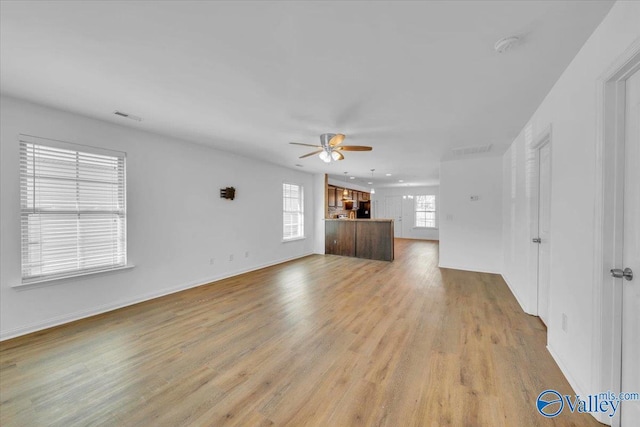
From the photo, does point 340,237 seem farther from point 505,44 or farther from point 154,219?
point 505,44

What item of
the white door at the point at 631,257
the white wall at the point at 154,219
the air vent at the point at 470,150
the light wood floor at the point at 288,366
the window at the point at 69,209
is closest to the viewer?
the white door at the point at 631,257

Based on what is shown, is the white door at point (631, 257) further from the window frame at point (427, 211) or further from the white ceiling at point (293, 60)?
the window frame at point (427, 211)

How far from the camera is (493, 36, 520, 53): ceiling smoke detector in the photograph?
1562 mm

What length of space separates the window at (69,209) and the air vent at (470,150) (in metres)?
5.58

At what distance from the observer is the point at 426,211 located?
10438mm

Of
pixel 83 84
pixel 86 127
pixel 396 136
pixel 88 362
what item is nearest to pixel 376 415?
pixel 88 362

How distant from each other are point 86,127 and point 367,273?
5078mm

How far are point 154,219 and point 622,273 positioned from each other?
16.0ft

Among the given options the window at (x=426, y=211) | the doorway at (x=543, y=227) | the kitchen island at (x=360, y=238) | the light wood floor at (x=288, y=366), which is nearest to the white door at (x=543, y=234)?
the doorway at (x=543, y=227)

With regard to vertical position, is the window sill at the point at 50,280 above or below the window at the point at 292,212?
below

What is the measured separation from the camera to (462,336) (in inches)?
96.0

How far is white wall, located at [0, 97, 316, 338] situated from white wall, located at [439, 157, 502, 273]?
4.09 meters

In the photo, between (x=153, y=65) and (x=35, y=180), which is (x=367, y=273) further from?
(x=35, y=180)

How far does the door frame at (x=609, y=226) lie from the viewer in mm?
1354
